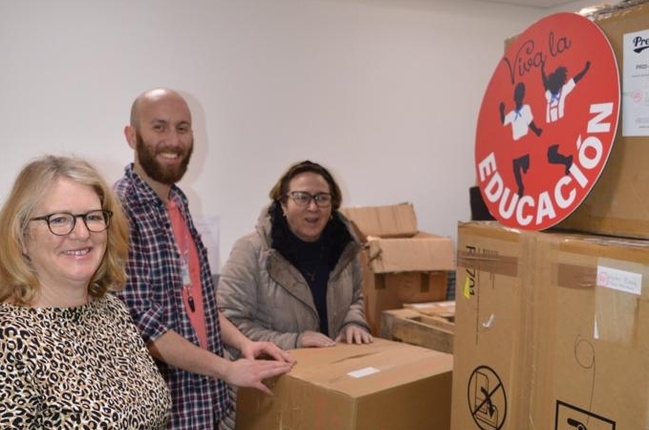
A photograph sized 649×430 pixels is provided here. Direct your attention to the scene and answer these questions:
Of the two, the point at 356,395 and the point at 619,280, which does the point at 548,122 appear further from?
the point at 356,395

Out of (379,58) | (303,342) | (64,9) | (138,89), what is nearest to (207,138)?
(138,89)

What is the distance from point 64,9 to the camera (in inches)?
111

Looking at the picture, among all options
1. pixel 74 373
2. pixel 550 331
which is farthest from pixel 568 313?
pixel 74 373

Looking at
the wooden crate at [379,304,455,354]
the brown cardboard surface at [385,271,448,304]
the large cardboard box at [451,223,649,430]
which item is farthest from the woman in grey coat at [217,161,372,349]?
the large cardboard box at [451,223,649,430]

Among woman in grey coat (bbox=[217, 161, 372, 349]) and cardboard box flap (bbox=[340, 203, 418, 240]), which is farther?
cardboard box flap (bbox=[340, 203, 418, 240])

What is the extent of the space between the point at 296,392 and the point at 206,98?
1931 mm

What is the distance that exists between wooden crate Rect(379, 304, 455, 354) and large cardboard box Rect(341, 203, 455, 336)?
0.14 m

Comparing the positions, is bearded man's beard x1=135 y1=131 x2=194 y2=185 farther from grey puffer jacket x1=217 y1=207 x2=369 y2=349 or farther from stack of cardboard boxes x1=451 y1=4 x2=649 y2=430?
stack of cardboard boxes x1=451 y1=4 x2=649 y2=430

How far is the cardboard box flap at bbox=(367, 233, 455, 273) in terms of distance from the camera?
3.10 metres

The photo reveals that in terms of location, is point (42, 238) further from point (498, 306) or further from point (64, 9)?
point (64, 9)

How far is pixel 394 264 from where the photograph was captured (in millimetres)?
3113

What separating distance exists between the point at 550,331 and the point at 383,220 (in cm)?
220

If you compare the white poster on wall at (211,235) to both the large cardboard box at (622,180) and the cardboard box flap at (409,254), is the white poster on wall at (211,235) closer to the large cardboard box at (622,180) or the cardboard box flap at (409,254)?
the cardboard box flap at (409,254)

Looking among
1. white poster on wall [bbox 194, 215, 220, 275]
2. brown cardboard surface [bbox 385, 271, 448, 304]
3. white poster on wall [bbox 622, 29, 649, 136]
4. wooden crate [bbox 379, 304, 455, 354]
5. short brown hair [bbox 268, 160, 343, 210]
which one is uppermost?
white poster on wall [bbox 622, 29, 649, 136]
